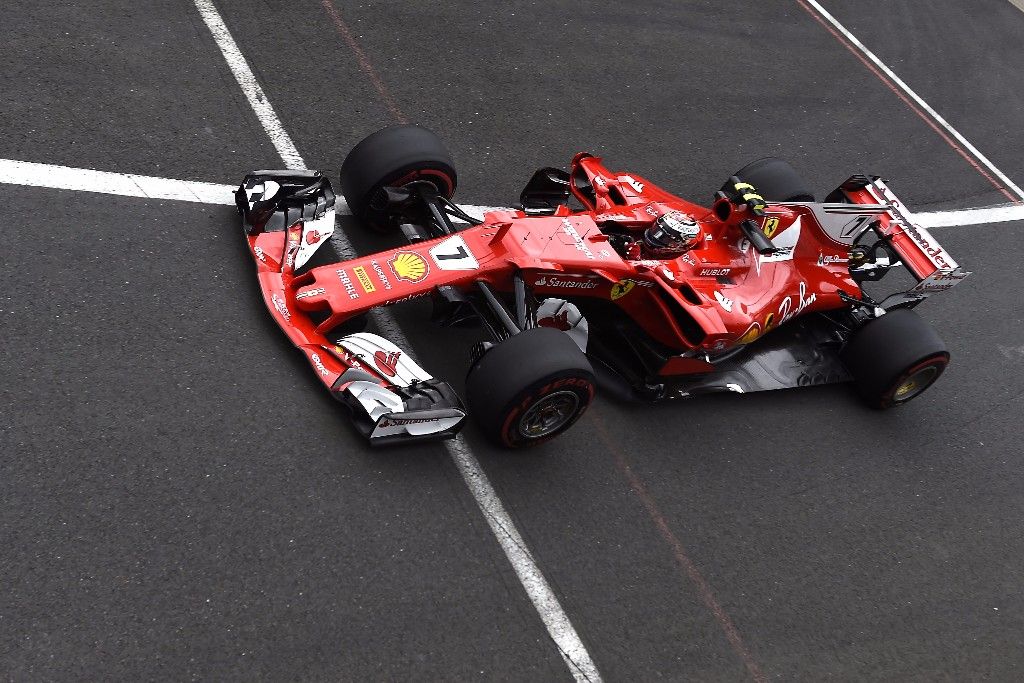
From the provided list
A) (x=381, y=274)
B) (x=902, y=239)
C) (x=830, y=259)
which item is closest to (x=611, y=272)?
(x=381, y=274)

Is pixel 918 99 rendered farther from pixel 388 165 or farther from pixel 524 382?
pixel 524 382

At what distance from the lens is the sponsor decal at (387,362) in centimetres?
553

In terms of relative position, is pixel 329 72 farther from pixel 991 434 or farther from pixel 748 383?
pixel 991 434

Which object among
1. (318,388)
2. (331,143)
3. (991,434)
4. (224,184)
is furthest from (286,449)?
(991,434)

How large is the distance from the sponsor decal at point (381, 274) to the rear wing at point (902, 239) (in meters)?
3.20

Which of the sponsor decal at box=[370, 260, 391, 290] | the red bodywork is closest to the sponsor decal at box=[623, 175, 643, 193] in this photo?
the red bodywork

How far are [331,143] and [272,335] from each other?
2.24m

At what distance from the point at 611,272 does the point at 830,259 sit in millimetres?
2033

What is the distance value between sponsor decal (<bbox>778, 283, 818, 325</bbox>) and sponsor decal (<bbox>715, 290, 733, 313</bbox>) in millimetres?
484

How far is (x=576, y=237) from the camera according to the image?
6.06 metres

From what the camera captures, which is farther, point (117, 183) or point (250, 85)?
point (250, 85)

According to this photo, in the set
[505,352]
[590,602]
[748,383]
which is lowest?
[590,602]

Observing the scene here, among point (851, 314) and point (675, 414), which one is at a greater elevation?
point (851, 314)

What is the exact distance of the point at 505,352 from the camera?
17.6 feet
